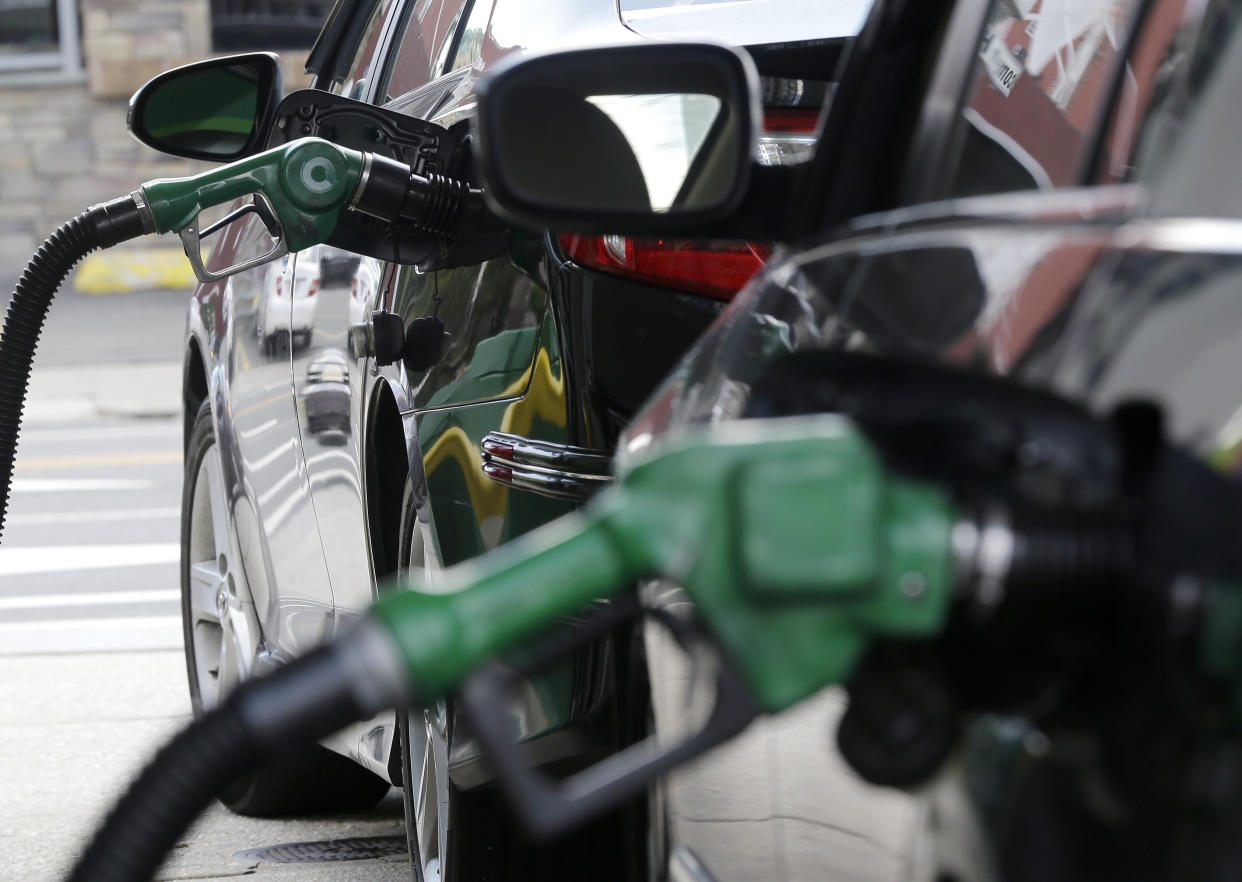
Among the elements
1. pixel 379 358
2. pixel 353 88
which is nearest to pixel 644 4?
pixel 379 358

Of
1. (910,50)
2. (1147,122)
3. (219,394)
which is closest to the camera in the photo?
(1147,122)

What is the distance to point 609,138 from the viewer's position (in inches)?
74.5

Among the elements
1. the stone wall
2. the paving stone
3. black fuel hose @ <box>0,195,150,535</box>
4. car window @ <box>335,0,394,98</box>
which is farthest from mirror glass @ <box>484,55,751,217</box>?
the paving stone

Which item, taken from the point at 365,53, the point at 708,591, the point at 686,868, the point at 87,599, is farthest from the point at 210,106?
the point at 87,599

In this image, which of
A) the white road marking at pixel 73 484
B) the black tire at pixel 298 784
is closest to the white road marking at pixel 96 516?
the white road marking at pixel 73 484

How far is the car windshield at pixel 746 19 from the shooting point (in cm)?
254

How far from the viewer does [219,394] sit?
410cm

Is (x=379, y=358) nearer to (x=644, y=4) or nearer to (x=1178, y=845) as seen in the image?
(x=644, y=4)

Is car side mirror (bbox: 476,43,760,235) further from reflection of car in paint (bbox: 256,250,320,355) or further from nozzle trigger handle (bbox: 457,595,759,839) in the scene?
reflection of car in paint (bbox: 256,250,320,355)

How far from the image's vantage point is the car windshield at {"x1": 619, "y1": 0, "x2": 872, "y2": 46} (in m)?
2.54

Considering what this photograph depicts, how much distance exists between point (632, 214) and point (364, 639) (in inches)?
34.6

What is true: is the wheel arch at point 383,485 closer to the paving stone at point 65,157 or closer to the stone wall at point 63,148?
the stone wall at point 63,148

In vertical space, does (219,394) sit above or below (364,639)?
below

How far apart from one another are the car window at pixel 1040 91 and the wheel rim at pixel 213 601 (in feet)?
8.55
